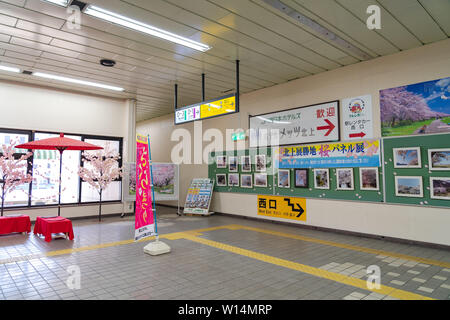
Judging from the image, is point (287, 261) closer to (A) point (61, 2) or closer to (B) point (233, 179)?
(B) point (233, 179)

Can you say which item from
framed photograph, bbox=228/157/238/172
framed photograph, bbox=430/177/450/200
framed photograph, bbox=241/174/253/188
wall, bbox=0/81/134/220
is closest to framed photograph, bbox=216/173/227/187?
framed photograph, bbox=228/157/238/172

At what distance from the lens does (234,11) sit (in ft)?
13.6

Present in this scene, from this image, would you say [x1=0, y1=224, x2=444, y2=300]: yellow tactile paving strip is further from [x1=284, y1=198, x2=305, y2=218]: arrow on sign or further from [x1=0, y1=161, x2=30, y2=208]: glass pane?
[x1=0, y1=161, x2=30, y2=208]: glass pane

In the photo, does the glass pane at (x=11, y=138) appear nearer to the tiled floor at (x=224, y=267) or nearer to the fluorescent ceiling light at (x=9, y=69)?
the fluorescent ceiling light at (x=9, y=69)

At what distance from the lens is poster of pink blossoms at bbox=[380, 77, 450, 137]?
4.96 meters

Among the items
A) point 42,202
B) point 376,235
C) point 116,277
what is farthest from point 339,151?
point 42,202

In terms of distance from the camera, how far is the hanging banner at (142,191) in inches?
177

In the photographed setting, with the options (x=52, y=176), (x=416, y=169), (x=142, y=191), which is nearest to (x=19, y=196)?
(x=52, y=176)

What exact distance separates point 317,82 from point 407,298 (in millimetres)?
5024

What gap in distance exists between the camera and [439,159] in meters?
4.98

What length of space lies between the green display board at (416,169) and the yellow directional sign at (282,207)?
1.98 meters

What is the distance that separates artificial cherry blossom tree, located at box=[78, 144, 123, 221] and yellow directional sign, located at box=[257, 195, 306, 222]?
14.0ft

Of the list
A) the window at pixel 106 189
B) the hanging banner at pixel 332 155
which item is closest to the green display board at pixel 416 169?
the hanging banner at pixel 332 155
